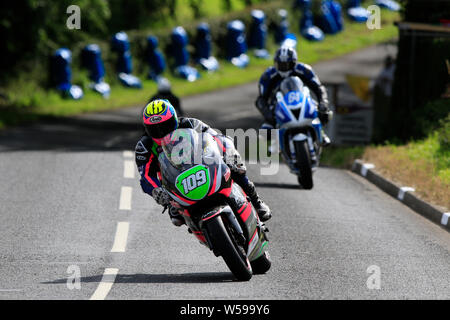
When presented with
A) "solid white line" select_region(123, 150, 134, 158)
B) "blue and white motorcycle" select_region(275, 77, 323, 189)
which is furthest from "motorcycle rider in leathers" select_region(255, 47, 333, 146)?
"solid white line" select_region(123, 150, 134, 158)

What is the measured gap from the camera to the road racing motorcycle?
865cm

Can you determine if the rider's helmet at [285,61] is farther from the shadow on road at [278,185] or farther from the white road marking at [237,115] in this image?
the white road marking at [237,115]

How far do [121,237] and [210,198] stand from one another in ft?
9.24

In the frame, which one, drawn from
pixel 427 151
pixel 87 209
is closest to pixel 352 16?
pixel 427 151

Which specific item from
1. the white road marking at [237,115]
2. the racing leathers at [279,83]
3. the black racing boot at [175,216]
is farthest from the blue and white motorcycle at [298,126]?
the white road marking at [237,115]

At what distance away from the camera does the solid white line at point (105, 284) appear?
8.51 meters

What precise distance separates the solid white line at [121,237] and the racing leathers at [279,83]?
4.24m

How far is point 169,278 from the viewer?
9.36m

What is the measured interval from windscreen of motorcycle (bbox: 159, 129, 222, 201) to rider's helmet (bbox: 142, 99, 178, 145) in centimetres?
6

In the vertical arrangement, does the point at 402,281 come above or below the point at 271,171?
above

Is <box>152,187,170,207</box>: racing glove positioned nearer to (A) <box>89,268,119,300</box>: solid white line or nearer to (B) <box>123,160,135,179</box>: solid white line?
(A) <box>89,268,119,300</box>: solid white line

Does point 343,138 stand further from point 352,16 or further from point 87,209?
point 352,16

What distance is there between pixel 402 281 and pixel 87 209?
5259mm
